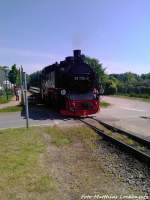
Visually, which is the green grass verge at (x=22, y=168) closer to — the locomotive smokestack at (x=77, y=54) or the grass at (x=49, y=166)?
the grass at (x=49, y=166)

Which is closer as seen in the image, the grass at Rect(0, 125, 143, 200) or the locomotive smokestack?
the grass at Rect(0, 125, 143, 200)

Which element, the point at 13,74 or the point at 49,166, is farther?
the point at 13,74

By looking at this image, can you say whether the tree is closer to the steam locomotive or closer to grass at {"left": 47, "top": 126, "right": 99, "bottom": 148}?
the steam locomotive

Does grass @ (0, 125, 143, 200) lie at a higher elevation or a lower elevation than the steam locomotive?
lower

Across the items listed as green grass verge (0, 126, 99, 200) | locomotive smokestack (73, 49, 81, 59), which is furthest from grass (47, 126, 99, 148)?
locomotive smokestack (73, 49, 81, 59)

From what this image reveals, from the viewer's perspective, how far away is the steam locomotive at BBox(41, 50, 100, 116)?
1709 centimetres

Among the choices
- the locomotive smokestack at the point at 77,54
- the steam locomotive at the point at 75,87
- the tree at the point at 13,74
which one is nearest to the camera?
the steam locomotive at the point at 75,87

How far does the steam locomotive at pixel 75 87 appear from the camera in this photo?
17.1m

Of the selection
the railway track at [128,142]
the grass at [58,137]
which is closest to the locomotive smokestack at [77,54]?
the railway track at [128,142]

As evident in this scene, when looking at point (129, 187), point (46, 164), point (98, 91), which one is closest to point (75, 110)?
point (98, 91)

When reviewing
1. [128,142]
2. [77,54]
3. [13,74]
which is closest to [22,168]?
[128,142]

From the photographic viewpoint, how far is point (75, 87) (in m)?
17.9

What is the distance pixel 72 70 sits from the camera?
1805cm

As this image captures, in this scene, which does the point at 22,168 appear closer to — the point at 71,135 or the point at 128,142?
the point at 128,142
